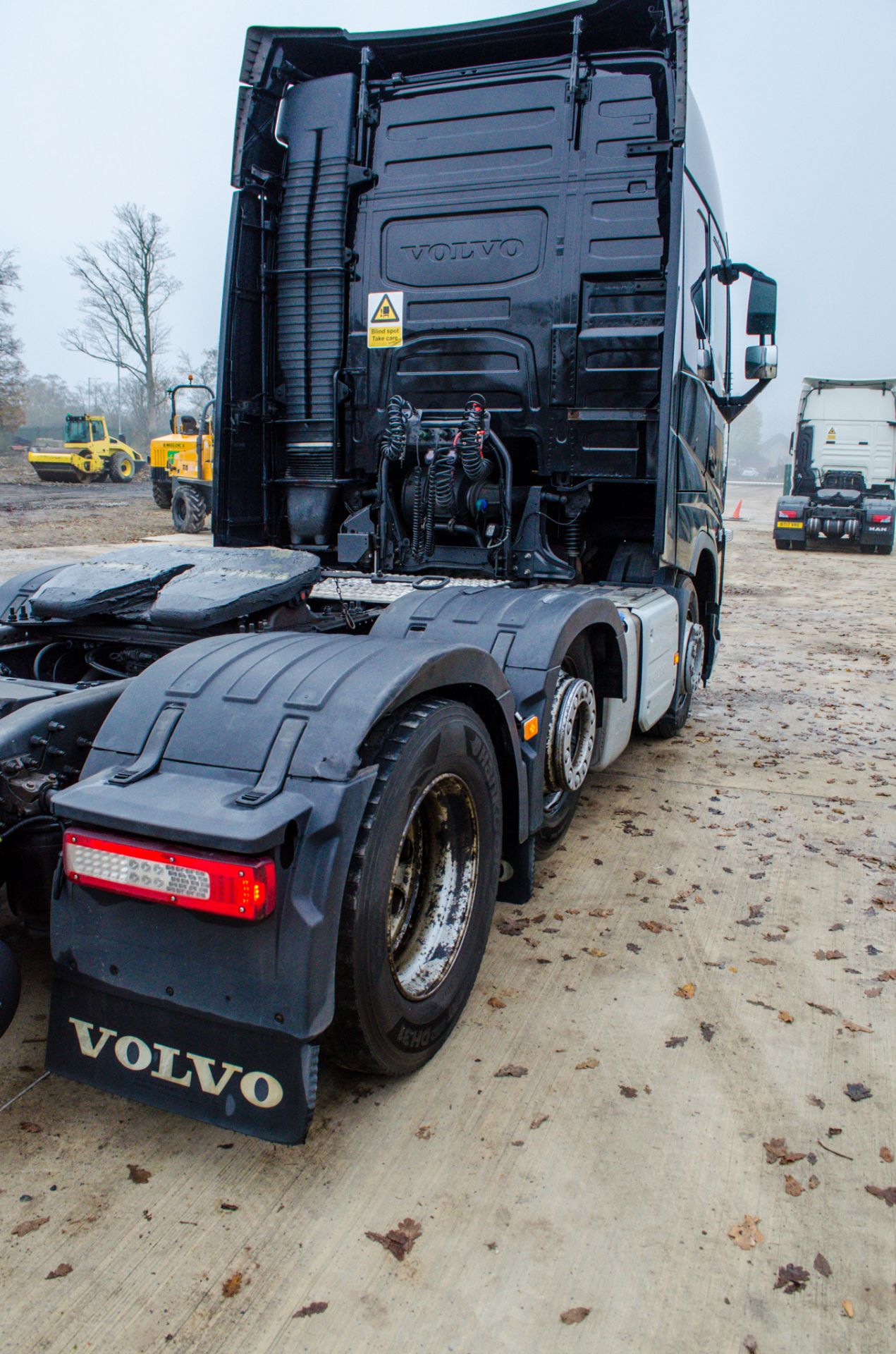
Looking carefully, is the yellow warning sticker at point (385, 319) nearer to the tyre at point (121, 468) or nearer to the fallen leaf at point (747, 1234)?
the fallen leaf at point (747, 1234)

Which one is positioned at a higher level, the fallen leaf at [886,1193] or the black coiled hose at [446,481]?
the black coiled hose at [446,481]

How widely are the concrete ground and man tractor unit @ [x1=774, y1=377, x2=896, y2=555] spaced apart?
20.0m

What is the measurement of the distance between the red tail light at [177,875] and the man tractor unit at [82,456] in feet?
120

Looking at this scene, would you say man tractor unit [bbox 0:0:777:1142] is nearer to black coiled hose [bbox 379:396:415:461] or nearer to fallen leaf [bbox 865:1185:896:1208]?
black coiled hose [bbox 379:396:415:461]

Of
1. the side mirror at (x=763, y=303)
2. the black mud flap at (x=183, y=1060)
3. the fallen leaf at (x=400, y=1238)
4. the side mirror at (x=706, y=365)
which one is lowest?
the fallen leaf at (x=400, y=1238)

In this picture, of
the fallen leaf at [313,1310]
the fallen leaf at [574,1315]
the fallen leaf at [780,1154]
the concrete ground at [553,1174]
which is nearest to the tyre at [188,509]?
the concrete ground at [553,1174]

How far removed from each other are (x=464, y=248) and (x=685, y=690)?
2899 millimetres

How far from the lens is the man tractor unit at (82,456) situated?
116 feet

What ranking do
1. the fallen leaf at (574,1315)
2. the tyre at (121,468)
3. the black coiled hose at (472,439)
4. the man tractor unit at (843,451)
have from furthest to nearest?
the tyre at (121,468), the man tractor unit at (843,451), the black coiled hose at (472,439), the fallen leaf at (574,1315)

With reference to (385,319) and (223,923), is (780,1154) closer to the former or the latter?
(223,923)

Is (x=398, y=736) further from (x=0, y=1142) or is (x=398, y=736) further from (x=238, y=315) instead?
(x=238, y=315)

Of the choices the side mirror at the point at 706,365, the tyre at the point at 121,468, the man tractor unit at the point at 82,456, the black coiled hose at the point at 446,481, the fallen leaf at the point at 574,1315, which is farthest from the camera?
the tyre at the point at 121,468

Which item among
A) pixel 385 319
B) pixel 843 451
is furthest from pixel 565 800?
pixel 843 451

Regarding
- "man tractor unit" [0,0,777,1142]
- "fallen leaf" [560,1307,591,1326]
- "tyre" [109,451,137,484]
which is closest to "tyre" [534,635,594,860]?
"man tractor unit" [0,0,777,1142]
